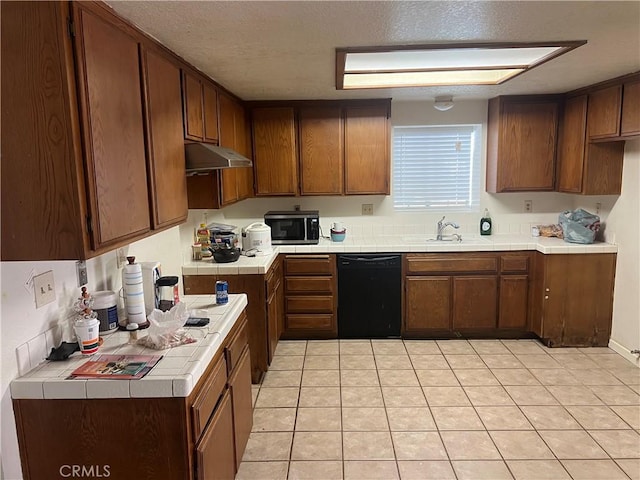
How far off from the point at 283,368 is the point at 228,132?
1.92 metres

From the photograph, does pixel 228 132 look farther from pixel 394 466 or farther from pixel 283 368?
pixel 394 466

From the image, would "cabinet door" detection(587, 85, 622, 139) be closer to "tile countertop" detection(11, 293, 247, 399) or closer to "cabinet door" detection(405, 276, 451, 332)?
"cabinet door" detection(405, 276, 451, 332)

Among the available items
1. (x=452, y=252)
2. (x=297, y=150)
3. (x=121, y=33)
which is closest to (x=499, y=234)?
(x=452, y=252)

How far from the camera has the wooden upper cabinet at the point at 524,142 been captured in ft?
13.3

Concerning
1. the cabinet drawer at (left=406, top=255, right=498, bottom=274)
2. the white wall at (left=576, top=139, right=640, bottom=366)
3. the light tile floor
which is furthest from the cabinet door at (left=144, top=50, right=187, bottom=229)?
the white wall at (left=576, top=139, right=640, bottom=366)

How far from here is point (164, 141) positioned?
2.14 metres

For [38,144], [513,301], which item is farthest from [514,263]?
[38,144]

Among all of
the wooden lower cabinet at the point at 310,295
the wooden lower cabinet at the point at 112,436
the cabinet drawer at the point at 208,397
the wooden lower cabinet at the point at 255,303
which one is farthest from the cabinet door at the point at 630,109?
the wooden lower cabinet at the point at 112,436


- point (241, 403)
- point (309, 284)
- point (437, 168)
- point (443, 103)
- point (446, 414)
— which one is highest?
point (443, 103)

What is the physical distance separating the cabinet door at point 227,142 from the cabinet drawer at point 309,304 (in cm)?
111

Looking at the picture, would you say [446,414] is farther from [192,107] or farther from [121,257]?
[192,107]

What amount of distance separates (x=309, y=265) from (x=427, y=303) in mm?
1144

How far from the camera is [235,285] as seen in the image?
3289 mm

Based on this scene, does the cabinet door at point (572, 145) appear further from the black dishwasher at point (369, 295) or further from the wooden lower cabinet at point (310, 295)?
the wooden lower cabinet at point (310, 295)
